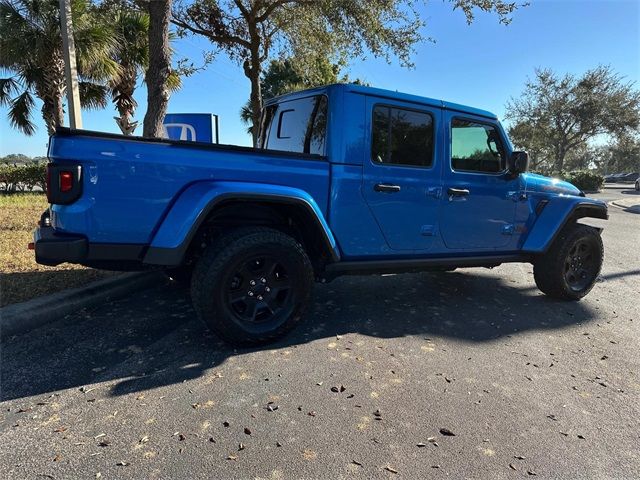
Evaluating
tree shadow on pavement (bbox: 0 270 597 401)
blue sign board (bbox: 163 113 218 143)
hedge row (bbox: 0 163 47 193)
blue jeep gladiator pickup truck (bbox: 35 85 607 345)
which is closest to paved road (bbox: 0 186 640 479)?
tree shadow on pavement (bbox: 0 270 597 401)

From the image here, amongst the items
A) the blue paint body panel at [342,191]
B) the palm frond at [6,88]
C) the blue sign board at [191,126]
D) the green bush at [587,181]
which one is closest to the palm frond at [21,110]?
the palm frond at [6,88]

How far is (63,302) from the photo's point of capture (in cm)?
389

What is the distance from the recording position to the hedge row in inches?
583

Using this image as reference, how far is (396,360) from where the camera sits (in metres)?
3.34

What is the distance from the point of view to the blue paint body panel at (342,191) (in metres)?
2.86

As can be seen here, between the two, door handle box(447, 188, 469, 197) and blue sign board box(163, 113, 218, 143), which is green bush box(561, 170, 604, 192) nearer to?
blue sign board box(163, 113, 218, 143)

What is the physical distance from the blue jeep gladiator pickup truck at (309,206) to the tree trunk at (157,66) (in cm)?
241

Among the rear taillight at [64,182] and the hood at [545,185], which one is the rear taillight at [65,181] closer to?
the rear taillight at [64,182]

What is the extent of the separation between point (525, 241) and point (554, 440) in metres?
2.76

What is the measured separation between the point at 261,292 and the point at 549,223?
330cm

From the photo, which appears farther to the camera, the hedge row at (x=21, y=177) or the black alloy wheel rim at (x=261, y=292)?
the hedge row at (x=21, y=177)

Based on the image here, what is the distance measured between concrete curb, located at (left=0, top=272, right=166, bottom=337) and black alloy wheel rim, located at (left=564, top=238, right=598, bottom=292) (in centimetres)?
475

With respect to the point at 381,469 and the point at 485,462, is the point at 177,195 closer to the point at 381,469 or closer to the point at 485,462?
the point at 381,469

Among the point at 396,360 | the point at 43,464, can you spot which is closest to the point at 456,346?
the point at 396,360
